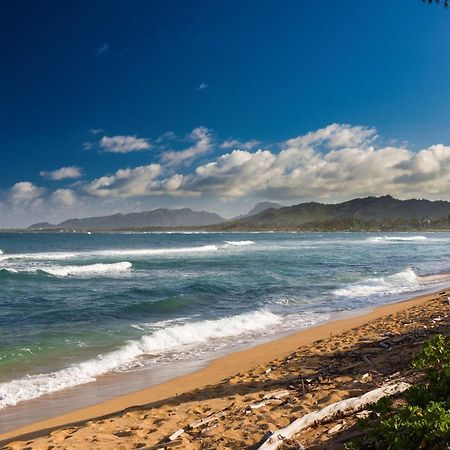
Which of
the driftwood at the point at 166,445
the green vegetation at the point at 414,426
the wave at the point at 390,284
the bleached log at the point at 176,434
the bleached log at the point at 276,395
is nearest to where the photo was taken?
the green vegetation at the point at 414,426

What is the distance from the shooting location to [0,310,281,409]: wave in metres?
8.88

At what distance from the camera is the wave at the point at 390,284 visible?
21688 millimetres

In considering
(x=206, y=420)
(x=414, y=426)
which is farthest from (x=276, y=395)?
(x=414, y=426)

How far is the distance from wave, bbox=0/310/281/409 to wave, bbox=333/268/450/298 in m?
6.98

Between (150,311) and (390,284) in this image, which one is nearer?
(150,311)

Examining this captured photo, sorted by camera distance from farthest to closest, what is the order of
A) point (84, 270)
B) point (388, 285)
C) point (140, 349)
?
point (84, 270) → point (388, 285) → point (140, 349)

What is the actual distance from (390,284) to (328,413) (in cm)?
2103

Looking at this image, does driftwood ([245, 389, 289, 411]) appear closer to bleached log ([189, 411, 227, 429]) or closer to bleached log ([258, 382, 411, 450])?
bleached log ([189, 411, 227, 429])

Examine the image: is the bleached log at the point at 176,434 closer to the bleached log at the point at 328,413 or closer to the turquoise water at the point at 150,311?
the bleached log at the point at 328,413

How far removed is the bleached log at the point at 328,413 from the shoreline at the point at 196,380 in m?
3.22

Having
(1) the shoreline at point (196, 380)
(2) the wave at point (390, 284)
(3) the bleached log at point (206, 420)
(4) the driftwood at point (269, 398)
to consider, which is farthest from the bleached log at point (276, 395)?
(2) the wave at point (390, 284)

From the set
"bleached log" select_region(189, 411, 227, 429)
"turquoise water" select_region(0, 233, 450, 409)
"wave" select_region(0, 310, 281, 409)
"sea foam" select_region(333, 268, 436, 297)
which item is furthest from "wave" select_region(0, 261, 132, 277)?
"bleached log" select_region(189, 411, 227, 429)

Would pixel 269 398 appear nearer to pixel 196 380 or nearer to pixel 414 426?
pixel 196 380

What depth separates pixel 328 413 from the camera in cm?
505
